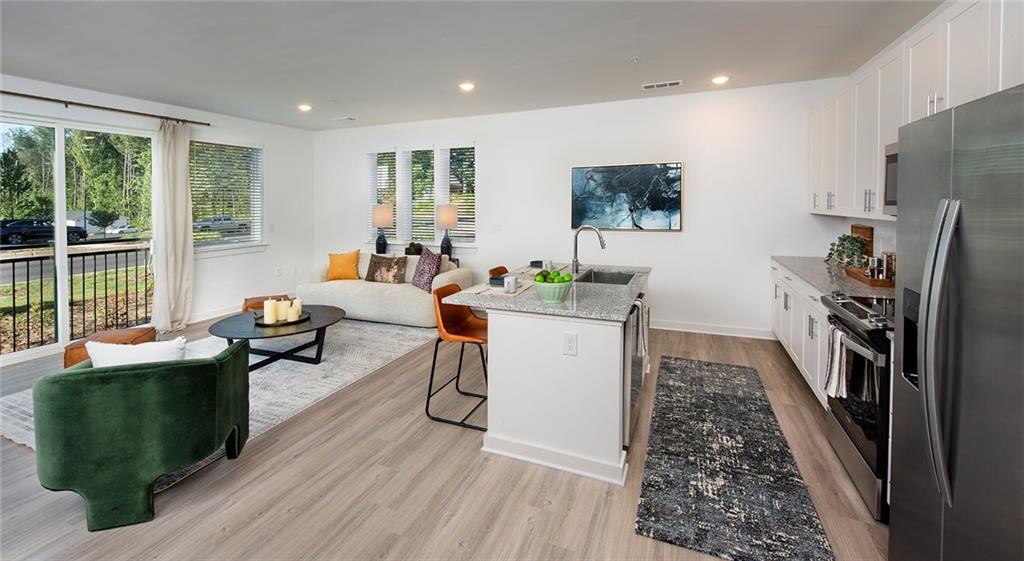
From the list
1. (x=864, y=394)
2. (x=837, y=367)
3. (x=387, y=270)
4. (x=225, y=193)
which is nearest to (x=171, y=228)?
(x=225, y=193)

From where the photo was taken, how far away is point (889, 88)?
2.98 metres

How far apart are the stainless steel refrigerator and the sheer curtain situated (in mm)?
6509

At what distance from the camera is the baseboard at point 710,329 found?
5047mm

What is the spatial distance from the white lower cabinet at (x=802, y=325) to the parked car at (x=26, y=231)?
6.70m

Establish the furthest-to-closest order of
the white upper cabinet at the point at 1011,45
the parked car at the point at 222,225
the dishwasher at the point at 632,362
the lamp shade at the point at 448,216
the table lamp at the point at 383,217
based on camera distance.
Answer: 1. the table lamp at the point at 383,217
2. the lamp shade at the point at 448,216
3. the parked car at the point at 222,225
4. the dishwasher at the point at 632,362
5. the white upper cabinet at the point at 1011,45

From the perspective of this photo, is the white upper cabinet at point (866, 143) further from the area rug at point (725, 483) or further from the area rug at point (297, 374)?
the area rug at point (297, 374)

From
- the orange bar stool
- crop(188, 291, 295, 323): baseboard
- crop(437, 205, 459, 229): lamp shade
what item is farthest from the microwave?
crop(188, 291, 295, 323): baseboard

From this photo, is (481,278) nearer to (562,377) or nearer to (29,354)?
(562,377)

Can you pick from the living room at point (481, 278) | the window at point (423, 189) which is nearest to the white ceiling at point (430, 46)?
the living room at point (481, 278)

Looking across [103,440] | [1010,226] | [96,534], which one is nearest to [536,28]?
[1010,226]

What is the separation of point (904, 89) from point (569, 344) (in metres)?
2.49

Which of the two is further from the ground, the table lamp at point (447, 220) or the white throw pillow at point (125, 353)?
the table lamp at point (447, 220)

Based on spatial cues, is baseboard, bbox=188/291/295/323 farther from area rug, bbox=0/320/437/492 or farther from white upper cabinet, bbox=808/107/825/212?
white upper cabinet, bbox=808/107/825/212

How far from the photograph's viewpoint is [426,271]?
5.93m
